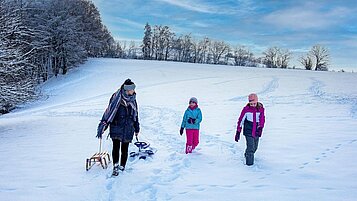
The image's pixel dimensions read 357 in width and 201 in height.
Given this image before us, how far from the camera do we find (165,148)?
9.05 m

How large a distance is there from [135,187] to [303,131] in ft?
24.5

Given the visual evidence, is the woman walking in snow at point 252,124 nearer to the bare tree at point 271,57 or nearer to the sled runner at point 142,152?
the sled runner at point 142,152

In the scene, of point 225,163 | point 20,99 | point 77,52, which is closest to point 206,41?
point 77,52

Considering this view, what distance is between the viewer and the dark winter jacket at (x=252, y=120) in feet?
23.7

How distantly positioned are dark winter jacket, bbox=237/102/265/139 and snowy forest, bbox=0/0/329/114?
11.9m

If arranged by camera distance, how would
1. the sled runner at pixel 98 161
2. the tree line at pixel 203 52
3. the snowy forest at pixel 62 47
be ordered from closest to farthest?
the sled runner at pixel 98 161
the snowy forest at pixel 62 47
the tree line at pixel 203 52

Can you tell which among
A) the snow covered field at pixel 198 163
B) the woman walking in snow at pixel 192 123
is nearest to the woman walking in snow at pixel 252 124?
the snow covered field at pixel 198 163

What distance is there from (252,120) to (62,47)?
4039 centimetres

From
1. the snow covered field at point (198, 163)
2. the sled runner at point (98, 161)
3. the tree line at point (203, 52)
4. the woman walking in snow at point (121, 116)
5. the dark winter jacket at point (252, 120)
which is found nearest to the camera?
the snow covered field at point (198, 163)

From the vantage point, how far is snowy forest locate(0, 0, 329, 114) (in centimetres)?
1541

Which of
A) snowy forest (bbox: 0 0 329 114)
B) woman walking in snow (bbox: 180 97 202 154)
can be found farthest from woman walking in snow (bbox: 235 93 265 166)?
snowy forest (bbox: 0 0 329 114)

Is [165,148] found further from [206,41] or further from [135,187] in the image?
[206,41]

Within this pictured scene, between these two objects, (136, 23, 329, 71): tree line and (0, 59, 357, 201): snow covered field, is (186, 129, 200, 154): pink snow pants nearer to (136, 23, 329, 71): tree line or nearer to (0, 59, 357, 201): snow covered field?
(0, 59, 357, 201): snow covered field

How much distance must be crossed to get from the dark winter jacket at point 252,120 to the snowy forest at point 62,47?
39.0 feet
